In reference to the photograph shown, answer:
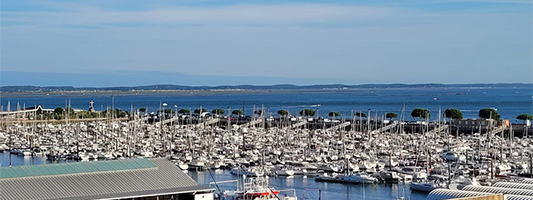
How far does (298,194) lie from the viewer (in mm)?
38500

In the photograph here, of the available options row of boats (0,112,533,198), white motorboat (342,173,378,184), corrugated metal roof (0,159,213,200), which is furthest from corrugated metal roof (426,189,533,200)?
white motorboat (342,173,378,184)

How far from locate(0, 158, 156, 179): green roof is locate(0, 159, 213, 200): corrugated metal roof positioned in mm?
24

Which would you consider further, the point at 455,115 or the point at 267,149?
the point at 455,115

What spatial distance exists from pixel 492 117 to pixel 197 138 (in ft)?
91.3

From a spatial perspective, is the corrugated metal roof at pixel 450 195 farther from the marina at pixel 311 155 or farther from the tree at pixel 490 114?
the tree at pixel 490 114

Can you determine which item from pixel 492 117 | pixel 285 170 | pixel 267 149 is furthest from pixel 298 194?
pixel 492 117

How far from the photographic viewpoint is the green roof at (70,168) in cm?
1836

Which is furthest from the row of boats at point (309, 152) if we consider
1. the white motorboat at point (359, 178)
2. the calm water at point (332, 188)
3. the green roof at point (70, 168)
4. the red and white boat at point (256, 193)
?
the green roof at point (70, 168)

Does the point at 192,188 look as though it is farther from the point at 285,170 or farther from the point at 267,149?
the point at 267,149

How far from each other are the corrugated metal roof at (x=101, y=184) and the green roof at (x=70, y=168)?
24mm

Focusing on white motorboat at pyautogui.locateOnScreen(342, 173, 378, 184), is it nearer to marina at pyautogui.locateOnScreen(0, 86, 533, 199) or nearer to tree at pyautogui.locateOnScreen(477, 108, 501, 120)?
marina at pyautogui.locateOnScreen(0, 86, 533, 199)

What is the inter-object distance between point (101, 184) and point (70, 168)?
0.94 metres

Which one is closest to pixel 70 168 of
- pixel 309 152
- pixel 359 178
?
pixel 359 178

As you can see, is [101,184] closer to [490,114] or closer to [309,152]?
[309,152]
